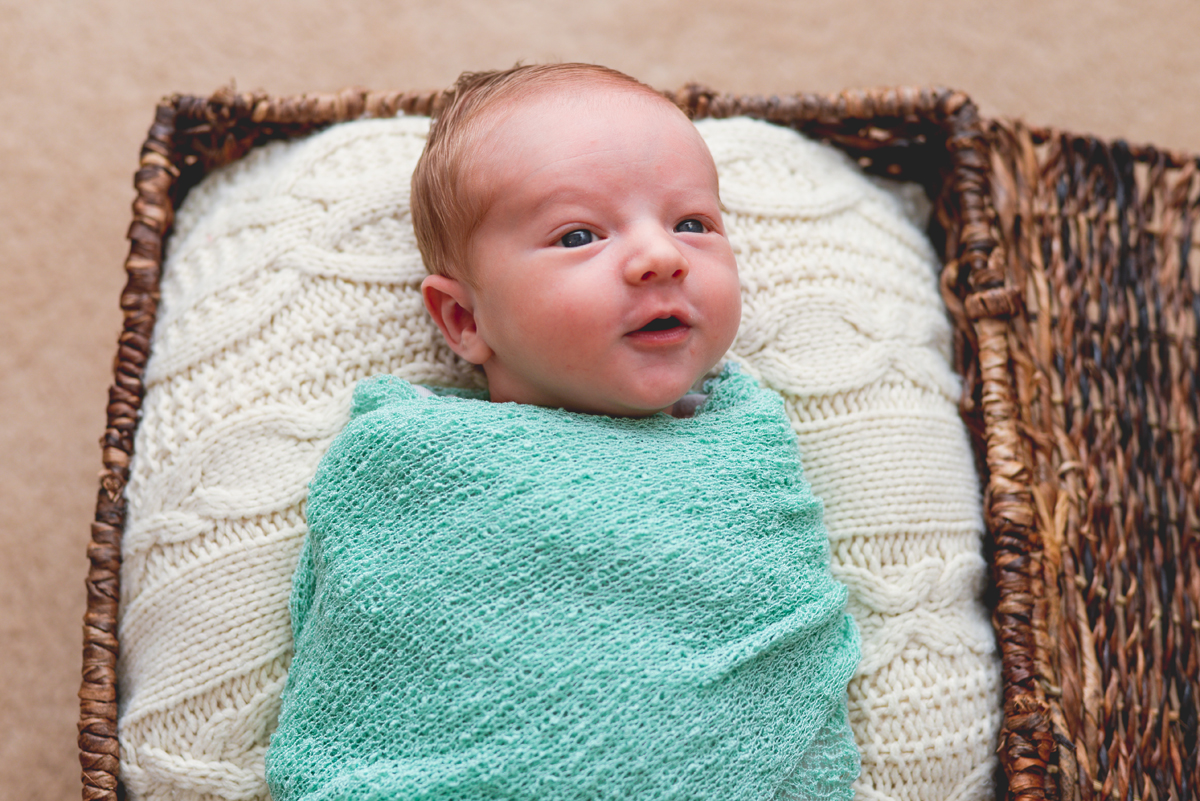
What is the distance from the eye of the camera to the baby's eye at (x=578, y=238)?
84 centimetres

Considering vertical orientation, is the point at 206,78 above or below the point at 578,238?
above

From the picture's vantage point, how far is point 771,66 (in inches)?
Answer: 62.7

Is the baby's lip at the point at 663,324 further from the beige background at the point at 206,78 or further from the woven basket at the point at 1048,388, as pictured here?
the beige background at the point at 206,78

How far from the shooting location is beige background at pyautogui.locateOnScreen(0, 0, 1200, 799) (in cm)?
132

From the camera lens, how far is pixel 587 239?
0.84 m

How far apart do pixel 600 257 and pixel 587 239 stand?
0.10ft

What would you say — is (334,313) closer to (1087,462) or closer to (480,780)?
(480,780)

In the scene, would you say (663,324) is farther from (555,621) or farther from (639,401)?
(555,621)

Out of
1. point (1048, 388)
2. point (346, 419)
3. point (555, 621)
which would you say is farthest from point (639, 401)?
point (1048, 388)

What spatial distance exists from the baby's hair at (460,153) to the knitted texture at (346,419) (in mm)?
98

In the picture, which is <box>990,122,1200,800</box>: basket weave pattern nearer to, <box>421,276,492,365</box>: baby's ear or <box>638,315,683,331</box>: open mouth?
<box>638,315,683,331</box>: open mouth

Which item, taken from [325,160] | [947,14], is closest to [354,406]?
[325,160]

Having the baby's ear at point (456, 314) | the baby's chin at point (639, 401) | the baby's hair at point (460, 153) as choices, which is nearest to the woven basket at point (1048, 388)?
the baby's hair at point (460, 153)

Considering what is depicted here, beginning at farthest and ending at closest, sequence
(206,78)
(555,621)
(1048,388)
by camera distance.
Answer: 1. (206,78)
2. (1048,388)
3. (555,621)
